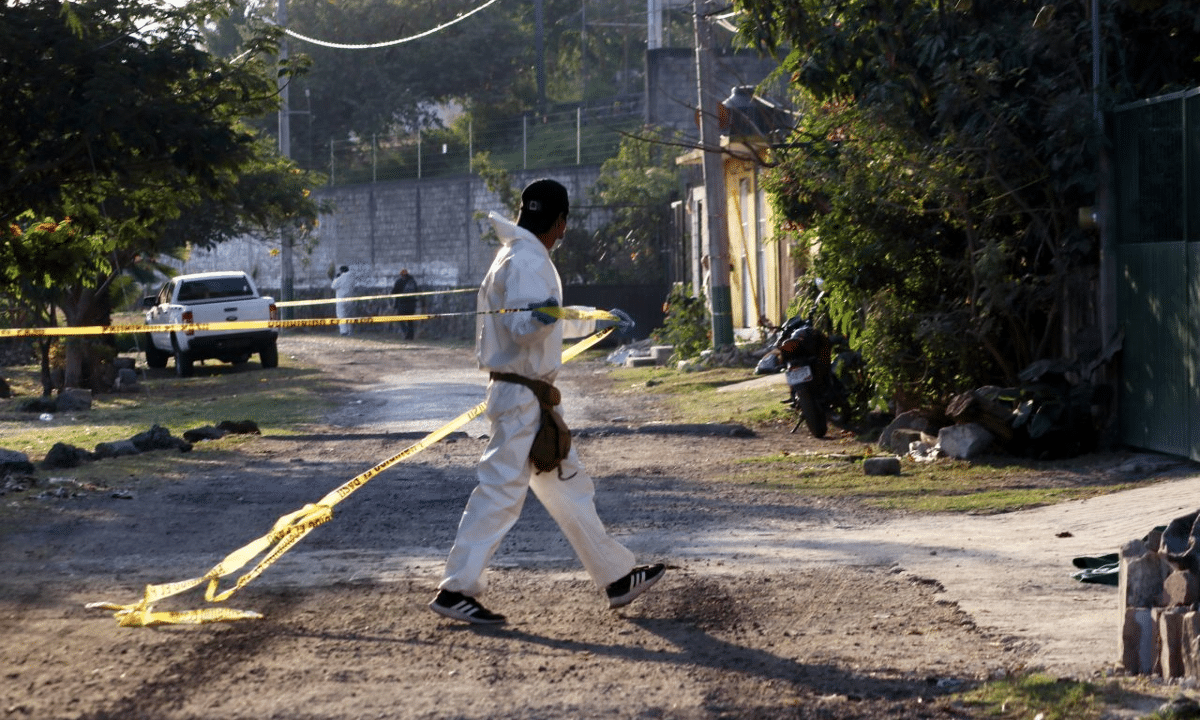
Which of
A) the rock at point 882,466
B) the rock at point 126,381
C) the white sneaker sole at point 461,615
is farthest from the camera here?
the rock at point 126,381

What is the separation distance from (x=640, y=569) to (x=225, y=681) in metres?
1.87

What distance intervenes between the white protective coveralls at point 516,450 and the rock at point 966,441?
543cm

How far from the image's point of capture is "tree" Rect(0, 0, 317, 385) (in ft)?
41.0

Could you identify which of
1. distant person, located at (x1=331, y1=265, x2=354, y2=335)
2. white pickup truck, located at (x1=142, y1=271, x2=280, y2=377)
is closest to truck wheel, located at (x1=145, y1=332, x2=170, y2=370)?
white pickup truck, located at (x1=142, y1=271, x2=280, y2=377)

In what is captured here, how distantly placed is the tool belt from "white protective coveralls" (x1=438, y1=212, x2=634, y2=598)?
0.08 feet

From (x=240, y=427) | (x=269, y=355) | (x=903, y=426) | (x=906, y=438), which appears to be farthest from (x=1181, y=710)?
(x=269, y=355)

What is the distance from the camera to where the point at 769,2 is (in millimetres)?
13164

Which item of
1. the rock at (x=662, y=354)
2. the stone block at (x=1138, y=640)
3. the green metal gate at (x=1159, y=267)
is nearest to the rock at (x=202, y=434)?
the green metal gate at (x=1159, y=267)

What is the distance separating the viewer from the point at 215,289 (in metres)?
27.2

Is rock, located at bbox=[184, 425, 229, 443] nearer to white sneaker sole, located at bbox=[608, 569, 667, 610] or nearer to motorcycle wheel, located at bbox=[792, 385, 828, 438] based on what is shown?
motorcycle wheel, located at bbox=[792, 385, 828, 438]

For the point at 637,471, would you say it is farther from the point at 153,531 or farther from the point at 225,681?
the point at 225,681

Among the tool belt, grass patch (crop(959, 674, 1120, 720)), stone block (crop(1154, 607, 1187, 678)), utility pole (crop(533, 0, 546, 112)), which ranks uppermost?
utility pole (crop(533, 0, 546, 112))

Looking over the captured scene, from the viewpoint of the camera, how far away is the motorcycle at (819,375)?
1355 cm

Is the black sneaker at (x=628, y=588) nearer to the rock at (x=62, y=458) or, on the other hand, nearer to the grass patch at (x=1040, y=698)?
the grass patch at (x=1040, y=698)
